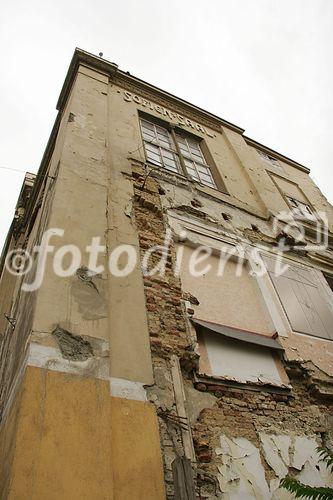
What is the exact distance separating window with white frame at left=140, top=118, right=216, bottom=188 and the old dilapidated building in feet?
0.51

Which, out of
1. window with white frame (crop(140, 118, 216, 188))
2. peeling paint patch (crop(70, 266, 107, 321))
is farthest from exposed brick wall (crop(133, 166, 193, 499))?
window with white frame (crop(140, 118, 216, 188))

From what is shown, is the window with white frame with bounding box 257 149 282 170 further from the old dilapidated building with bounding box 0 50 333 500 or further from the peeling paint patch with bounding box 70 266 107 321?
the peeling paint patch with bounding box 70 266 107 321

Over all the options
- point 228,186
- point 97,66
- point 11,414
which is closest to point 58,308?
point 11,414

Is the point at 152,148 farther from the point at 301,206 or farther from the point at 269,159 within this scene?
the point at 269,159

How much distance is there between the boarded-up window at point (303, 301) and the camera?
541 centimetres

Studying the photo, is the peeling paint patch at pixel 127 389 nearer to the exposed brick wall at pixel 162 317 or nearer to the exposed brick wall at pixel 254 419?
the exposed brick wall at pixel 162 317

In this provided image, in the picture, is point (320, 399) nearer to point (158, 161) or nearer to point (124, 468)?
point (124, 468)

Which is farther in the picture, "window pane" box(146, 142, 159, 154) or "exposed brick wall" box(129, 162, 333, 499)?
"window pane" box(146, 142, 159, 154)

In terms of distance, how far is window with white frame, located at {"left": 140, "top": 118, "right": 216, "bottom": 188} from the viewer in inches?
305

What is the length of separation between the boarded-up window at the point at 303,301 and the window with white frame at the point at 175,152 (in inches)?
107

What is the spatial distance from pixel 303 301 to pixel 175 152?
4332 mm

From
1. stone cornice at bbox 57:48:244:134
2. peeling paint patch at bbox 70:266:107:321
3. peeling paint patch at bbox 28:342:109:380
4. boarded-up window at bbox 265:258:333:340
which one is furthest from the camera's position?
stone cornice at bbox 57:48:244:134

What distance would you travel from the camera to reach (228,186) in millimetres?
8102

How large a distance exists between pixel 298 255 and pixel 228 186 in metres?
2.16
